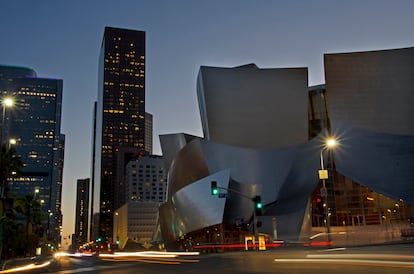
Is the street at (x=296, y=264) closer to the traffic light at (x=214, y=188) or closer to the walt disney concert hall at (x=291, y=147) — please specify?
the traffic light at (x=214, y=188)

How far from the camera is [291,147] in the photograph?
5734 cm

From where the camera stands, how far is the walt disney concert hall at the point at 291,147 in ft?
176

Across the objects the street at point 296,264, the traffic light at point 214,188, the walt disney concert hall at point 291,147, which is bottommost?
the street at point 296,264

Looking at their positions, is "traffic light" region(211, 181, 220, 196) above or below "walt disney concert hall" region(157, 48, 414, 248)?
below

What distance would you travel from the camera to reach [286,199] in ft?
186

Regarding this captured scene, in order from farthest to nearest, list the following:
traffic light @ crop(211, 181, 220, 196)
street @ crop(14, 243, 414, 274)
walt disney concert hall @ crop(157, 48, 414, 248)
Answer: walt disney concert hall @ crop(157, 48, 414, 248) → traffic light @ crop(211, 181, 220, 196) → street @ crop(14, 243, 414, 274)

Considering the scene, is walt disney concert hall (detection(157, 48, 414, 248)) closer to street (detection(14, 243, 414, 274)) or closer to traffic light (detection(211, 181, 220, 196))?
traffic light (detection(211, 181, 220, 196))

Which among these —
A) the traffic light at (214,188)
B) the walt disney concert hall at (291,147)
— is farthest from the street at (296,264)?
the walt disney concert hall at (291,147)

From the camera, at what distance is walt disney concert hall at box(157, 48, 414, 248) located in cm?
5353

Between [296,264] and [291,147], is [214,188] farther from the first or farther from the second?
[291,147]

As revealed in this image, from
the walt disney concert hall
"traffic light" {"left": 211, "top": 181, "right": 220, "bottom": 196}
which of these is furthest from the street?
the walt disney concert hall

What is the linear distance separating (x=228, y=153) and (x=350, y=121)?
16.8 meters

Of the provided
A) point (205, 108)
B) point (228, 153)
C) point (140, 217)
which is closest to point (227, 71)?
point (205, 108)

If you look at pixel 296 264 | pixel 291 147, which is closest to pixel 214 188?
pixel 296 264
